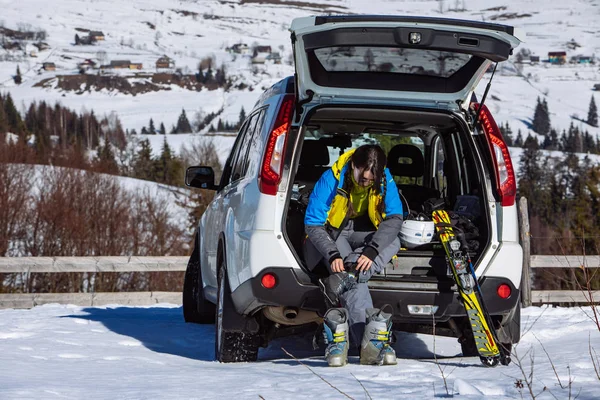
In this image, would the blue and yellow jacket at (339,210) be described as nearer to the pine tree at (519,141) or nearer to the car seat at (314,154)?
the car seat at (314,154)

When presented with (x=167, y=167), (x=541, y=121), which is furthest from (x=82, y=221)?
(x=541, y=121)

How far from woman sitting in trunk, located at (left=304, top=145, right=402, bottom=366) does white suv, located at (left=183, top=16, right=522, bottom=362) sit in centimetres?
14

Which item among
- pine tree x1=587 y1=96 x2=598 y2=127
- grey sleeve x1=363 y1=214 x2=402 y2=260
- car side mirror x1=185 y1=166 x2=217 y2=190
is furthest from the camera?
pine tree x1=587 y1=96 x2=598 y2=127

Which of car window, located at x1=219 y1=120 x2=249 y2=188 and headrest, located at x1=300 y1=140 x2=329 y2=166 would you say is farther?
car window, located at x1=219 y1=120 x2=249 y2=188

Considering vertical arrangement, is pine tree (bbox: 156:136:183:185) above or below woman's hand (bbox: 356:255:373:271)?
below

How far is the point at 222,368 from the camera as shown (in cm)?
510

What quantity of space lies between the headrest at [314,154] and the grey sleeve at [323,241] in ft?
4.08

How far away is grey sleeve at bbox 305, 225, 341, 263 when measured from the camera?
200 inches

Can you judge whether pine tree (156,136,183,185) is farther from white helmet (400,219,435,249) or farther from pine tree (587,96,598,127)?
pine tree (587,96,598,127)

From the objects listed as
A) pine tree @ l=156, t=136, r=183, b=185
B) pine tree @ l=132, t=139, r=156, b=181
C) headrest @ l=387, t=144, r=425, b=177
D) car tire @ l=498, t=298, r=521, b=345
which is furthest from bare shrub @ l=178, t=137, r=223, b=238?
car tire @ l=498, t=298, r=521, b=345

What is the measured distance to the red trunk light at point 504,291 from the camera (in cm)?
522

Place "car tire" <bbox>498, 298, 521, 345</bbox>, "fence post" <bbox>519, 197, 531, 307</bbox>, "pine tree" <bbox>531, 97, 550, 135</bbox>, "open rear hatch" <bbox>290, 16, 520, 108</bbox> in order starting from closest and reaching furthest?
"open rear hatch" <bbox>290, 16, 520, 108</bbox> < "car tire" <bbox>498, 298, 521, 345</bbox> < "fence post" <bbox>519, 197, 531, 307</bbox> < "pine tree" <bbox>531, 97, 550, 135</bbox>

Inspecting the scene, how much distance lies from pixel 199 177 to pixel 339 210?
6.67 feet

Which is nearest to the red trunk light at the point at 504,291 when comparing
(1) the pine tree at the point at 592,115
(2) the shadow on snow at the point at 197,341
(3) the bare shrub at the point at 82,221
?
(2) the shadow on snow at the point at 197,341
